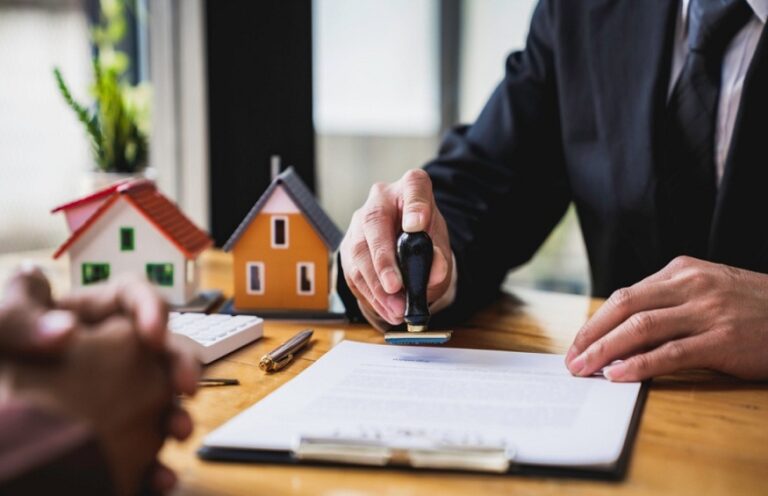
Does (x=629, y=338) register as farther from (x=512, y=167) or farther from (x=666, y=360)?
(x=512, y=167)

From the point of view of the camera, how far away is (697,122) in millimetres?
1208

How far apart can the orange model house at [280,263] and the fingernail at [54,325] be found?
0.64 metres

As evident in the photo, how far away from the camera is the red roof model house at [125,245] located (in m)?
1.09

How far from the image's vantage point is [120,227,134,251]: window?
110cm

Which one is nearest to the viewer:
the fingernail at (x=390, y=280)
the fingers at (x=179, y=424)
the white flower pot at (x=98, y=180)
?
the fingers at (x=179, y=424)

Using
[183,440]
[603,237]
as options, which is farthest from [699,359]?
[603,237]

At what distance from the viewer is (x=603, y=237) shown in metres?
1.40

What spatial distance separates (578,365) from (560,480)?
0.23 metres

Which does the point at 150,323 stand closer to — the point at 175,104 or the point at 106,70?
the point at 106,70

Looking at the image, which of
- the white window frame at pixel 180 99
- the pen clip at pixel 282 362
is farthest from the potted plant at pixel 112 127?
the pen clip at pixel 282 362

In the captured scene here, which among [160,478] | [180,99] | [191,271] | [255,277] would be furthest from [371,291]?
[180,99]

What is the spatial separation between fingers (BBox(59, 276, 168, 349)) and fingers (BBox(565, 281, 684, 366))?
437mm

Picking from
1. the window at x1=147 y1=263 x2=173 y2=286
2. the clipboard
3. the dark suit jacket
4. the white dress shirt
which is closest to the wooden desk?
the clipboard

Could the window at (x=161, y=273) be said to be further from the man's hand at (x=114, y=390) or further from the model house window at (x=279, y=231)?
the man's hand at (x=114, y=390)
